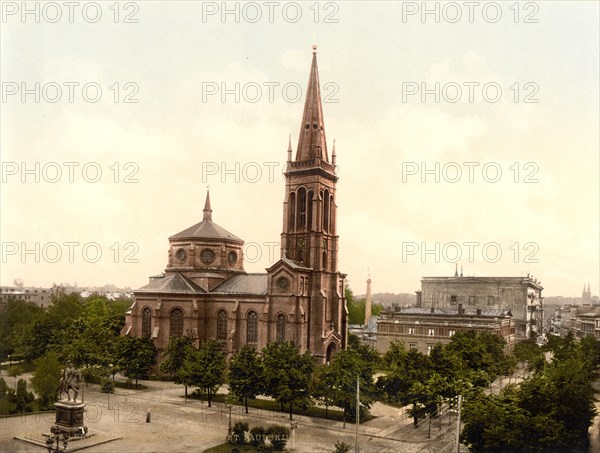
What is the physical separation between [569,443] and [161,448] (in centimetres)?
2358

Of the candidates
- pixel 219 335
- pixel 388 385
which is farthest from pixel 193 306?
pixel 388 385

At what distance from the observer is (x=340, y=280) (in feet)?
210

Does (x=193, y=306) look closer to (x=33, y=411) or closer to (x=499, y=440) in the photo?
(x=33, y=411)

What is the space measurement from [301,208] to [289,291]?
1053 centimetres

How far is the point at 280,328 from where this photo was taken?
5903cm

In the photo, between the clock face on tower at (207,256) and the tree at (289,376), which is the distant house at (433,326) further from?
the tree at (289,376)

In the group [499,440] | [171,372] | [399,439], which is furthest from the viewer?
[171,372]

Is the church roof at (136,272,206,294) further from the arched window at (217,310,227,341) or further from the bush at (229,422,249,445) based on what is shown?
the bush at (229,422,249,445)

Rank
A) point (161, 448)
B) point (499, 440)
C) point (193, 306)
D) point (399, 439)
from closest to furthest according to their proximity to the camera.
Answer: point (499, 440) → point (161, 448) → point (399, 439) → point (193, 306)

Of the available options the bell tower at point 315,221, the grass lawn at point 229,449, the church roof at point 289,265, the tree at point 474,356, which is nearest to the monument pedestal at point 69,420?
the grass lawn at point 229,449

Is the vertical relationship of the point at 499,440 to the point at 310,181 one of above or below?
below

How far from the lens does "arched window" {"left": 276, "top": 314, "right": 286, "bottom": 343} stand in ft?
193

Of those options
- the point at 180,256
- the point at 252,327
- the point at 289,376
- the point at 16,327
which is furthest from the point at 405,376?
the point at 16,327

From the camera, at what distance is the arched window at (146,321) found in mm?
62953
